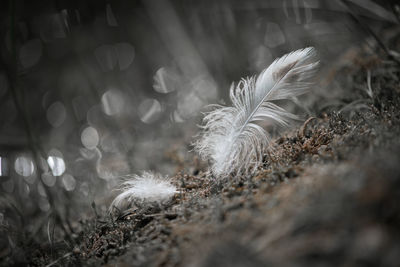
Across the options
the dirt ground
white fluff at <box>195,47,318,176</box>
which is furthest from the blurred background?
the dirt ground

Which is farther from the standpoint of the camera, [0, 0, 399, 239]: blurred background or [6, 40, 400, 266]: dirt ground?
[0, 0, 399, 239]: blurred background

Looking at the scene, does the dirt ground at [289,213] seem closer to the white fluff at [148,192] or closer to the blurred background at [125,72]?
the white fluff at [148,192]

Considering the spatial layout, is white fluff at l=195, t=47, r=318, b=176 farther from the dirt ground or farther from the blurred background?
the blurred background

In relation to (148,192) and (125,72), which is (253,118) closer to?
(148,192)

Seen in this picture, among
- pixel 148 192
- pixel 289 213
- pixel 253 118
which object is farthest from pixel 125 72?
pixel 289 213

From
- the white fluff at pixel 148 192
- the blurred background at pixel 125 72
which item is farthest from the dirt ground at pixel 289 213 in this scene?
the blurred background at pixel 125 72

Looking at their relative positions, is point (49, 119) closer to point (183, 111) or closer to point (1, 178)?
point (1, 178)
